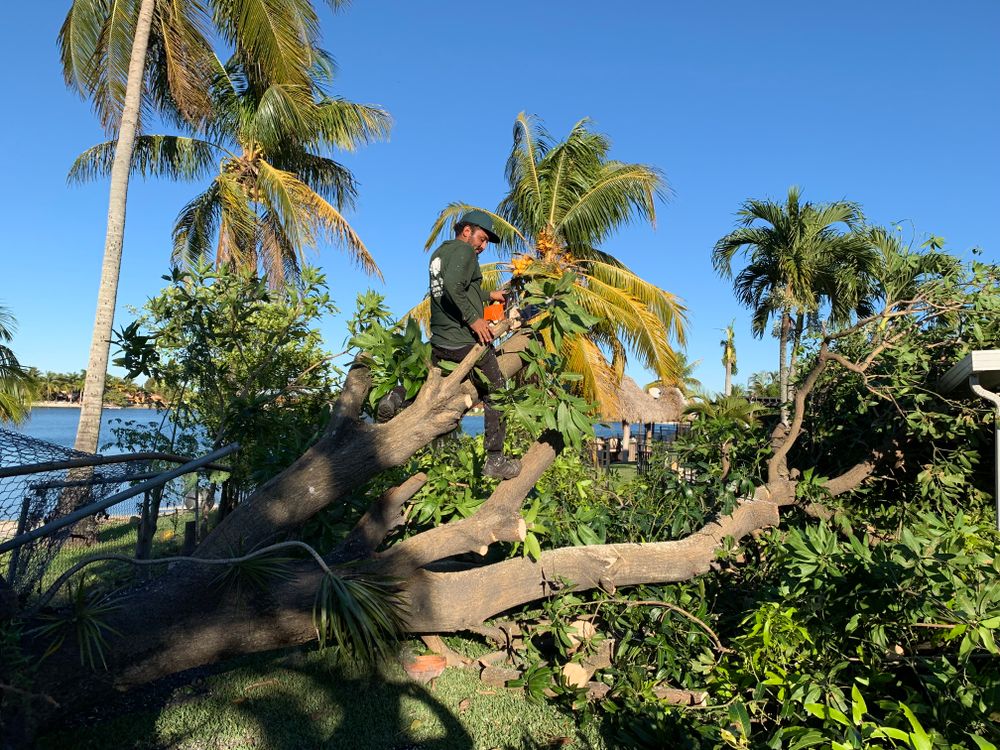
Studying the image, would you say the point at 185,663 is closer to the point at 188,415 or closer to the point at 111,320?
the point at 188,415

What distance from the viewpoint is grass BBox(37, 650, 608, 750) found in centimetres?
415

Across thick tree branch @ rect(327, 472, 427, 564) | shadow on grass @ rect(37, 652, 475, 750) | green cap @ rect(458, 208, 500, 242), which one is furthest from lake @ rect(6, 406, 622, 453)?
shadow on grass @ rect(37, 652, 475, 750)

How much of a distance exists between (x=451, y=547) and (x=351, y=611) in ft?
3.42

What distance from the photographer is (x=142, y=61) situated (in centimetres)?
1114

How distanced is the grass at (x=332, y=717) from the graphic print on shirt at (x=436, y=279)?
2797 mm

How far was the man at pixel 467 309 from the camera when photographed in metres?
4.13

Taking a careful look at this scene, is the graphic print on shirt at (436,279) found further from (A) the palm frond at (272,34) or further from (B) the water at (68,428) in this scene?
(A) the palm frond at (272,34)

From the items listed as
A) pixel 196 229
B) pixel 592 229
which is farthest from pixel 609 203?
pixel 196 229

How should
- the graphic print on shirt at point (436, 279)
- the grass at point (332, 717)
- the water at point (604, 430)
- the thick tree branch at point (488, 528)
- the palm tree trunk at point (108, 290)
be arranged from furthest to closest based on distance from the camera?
the palm tree trunk at point (108, 290) → the water at point (604, 430) → the graphic print on shirt at point (436, 279) → the grass at point (332, 717) → the thick tree branch at point (488, 528)

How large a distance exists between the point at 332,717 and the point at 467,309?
9.36 feet

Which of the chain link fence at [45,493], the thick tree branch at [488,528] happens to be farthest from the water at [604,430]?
the chain link fence at [45,493]

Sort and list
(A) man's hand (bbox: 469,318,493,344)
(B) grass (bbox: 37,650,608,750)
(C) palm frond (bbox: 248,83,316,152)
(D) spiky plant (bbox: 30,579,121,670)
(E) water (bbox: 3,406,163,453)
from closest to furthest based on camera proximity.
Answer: (D) spiky plant (bbox: 30,579,121,670) < (A) man's hand (bbox: 469,318,493,344) < (B) grass (bbox: 37,650,608,750) < (E) water (bbox: 3,406,163,453) < (C) palm frond (bbox: 248,83,316,152)

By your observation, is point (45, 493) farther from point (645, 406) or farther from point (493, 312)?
point (645, 406)

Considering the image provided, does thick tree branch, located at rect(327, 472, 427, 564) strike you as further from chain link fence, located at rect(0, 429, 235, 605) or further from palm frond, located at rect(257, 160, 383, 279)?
palm frond, located at rect(257, 160, 383, 279)
